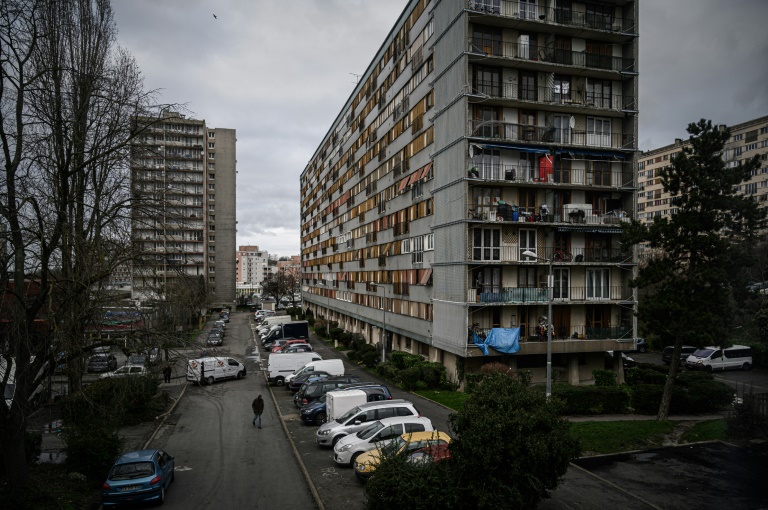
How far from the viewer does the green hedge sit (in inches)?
1025

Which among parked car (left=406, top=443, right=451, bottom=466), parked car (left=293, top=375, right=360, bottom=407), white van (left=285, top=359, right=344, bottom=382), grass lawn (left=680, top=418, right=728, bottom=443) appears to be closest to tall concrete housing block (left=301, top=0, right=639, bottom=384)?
white van (left=285, top=359, right=344, bottom=382)

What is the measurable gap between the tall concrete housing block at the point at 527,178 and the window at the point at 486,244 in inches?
2.6

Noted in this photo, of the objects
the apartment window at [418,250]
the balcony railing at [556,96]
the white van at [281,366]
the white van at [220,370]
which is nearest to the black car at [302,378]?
the white van at [281,366]

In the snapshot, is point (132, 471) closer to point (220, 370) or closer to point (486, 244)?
point (220, 370)

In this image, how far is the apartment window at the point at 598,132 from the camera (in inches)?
1356

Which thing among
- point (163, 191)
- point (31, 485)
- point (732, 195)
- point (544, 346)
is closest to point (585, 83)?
point (732, 195)

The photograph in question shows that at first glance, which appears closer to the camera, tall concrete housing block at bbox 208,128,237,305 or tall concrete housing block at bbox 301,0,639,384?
tall concrete housing block at bbox 301,0,639,384

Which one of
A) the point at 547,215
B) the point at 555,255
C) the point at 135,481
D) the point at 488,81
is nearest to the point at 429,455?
the point at 135,481

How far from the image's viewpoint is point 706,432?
21.6 metres

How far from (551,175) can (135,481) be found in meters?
27.4

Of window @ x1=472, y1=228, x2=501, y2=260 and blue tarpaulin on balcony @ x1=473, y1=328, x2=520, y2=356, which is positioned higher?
window @ x1=472, y1=228, x2=501, y2=260

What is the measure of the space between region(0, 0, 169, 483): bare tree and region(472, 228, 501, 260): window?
2099 centimetres

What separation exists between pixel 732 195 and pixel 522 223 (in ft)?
37.7

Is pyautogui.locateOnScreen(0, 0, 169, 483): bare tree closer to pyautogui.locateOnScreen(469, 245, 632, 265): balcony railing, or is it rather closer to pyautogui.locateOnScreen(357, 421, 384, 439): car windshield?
pyautogui.locateOnScreen(357, 421, 384, 439): car windshield
